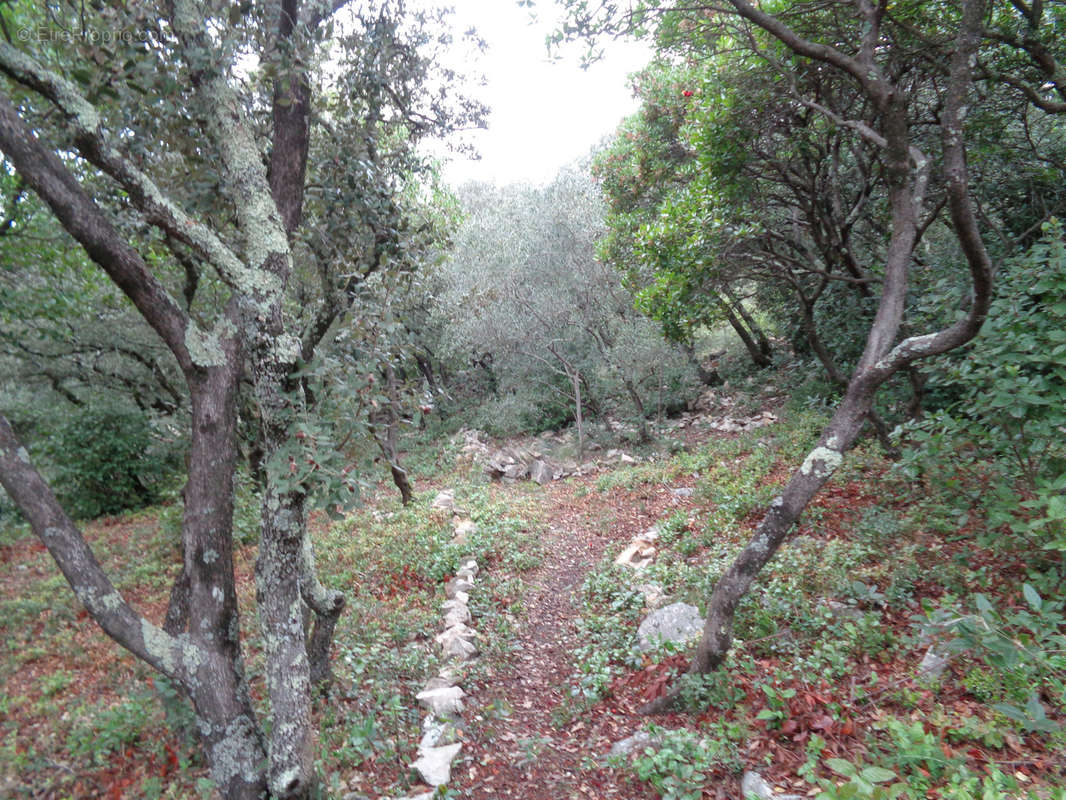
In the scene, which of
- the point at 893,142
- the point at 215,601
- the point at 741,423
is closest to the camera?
the point at 215,601

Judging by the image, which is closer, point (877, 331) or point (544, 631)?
point (877, 331)

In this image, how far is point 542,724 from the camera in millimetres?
4605

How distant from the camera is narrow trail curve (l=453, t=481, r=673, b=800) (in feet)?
12.6

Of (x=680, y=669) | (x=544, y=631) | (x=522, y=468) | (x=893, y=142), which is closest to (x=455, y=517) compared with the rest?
(x=544, y=631)

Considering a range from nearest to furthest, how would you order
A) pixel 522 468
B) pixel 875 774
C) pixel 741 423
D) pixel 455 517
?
pixel 875 774
pixel 455 517
pixel 741 423
pixel 522 468

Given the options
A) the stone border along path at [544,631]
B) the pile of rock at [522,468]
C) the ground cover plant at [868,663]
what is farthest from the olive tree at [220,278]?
the pile of rock at [522,468]

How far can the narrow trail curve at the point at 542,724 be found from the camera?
12.6ft

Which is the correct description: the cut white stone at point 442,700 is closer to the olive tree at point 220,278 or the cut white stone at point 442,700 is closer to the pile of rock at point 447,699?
the pile of rock at point 447,699

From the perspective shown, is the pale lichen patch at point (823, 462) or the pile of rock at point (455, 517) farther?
the pile of rock at point (455, 517)

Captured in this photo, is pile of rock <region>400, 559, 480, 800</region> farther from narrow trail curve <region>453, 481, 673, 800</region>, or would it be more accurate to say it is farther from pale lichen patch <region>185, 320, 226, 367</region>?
pale lichen patch <region>185, 320, 226, 367</region>

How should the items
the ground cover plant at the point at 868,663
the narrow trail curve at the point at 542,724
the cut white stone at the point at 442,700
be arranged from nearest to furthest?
the ground cover plant at the point at 868,663 → the narrow trail curve at the point at 542,724 → the cut white stone at the point at 442,700

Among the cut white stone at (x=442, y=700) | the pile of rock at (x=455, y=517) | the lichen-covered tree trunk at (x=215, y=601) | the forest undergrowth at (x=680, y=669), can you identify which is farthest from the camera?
the pile of rock at (x=455, y=517)

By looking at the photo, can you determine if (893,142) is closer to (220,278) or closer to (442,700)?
(220,278)

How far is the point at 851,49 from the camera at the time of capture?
19.4 ft
